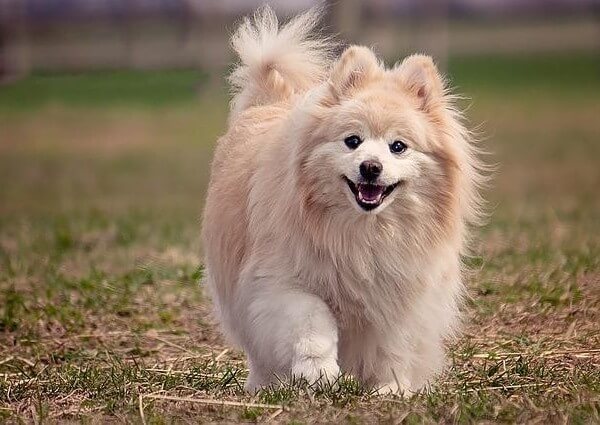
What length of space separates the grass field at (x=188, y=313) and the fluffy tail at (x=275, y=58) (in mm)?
1434

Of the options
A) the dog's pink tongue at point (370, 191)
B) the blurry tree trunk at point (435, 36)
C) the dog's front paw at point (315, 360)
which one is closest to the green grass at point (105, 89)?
the blurry tree trunk at point (435, 36)

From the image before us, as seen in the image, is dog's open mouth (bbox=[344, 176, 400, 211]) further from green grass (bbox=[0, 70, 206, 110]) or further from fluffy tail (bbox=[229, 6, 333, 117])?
green grass (bbox=[0, 70, 206, 110])

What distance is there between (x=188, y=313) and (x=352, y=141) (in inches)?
93.5

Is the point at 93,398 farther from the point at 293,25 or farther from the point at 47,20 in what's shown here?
the point at 47,20

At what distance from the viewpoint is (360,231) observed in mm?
4871

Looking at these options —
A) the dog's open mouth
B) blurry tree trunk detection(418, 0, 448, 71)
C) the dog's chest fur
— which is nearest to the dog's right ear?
the dog's open mouth

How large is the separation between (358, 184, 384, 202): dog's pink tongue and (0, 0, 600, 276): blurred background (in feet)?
6.09

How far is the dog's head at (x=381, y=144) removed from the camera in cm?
473

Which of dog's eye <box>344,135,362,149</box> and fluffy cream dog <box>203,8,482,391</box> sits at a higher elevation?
dog's eye <box>344,135,362,149</box>

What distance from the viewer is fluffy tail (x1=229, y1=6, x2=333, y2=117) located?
5.97m

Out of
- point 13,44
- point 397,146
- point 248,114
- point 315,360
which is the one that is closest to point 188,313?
point 248,114

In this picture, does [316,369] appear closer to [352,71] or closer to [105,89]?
[352,71]

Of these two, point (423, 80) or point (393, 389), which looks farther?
point (423, 80)

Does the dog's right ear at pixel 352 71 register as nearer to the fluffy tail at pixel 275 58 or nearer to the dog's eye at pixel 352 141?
the dog's eye at pixel 352 141
